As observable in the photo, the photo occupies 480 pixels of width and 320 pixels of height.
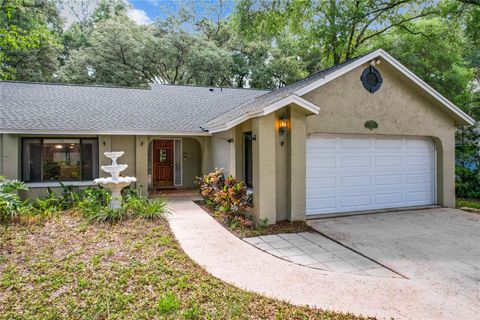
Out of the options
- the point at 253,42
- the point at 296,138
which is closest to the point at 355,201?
the point at 296,138

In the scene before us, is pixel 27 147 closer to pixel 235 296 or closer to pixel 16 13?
pixel 235 296

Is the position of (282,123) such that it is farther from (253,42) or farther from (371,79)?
(253,42)

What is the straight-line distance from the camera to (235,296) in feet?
12.7

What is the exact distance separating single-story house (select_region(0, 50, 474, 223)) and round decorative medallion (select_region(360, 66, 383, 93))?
0.03 metres

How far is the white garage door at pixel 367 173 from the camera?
8141mm

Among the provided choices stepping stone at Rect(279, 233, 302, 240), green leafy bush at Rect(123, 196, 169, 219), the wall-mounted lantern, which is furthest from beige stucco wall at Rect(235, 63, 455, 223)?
green leafy bush at Rect(123, 196, 169, 219)

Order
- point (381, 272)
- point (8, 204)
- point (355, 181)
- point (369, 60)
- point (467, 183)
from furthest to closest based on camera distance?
point (467, 183), point (355, 181), point (369, 60), point (8, 204), point (381, 272)

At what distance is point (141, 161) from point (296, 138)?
6387 mm

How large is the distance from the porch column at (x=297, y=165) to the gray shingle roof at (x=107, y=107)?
16.2ft

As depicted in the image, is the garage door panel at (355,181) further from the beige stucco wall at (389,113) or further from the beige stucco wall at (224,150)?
the beige stucco wall at (224,150)

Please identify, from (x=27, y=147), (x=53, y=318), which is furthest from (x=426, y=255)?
(x=27, y=147)

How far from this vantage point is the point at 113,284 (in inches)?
165

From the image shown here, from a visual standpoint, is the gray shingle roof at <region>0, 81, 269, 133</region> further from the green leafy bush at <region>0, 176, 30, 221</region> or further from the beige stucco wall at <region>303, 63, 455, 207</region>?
the beige stucco wall at <region>303, 63, 455, 207</region>

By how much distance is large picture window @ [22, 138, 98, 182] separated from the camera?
10.0m
